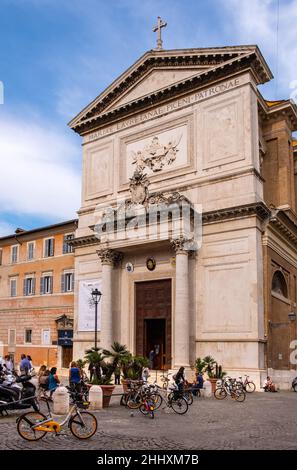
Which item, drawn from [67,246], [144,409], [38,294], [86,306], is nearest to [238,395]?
[144,409]

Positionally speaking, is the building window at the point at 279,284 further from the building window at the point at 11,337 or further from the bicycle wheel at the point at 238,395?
the building window at the point at 11,337

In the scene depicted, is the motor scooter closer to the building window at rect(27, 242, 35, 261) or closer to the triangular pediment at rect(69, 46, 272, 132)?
the triangular pediment at rect(69, 46, 272, 132)

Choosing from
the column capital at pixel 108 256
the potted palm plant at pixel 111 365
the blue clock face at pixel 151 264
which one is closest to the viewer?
the potted palm plant at pixel 111 365

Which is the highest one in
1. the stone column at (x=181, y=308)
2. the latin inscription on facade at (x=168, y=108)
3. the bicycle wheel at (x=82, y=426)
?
the latin inscription on facade at (x=168, y=108)

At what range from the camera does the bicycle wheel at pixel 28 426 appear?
1139 centimetres

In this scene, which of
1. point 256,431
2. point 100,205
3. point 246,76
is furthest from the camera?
point 100,205

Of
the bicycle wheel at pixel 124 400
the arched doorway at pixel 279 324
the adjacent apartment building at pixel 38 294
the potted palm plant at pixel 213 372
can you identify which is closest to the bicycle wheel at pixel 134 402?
the bicycle wheel at pixel 124 400

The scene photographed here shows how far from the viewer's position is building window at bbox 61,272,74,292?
131 ft

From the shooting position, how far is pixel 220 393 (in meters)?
21.6

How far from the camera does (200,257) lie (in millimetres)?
29281

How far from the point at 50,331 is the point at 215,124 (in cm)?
2026

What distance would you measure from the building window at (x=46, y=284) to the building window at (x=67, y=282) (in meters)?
1.39
